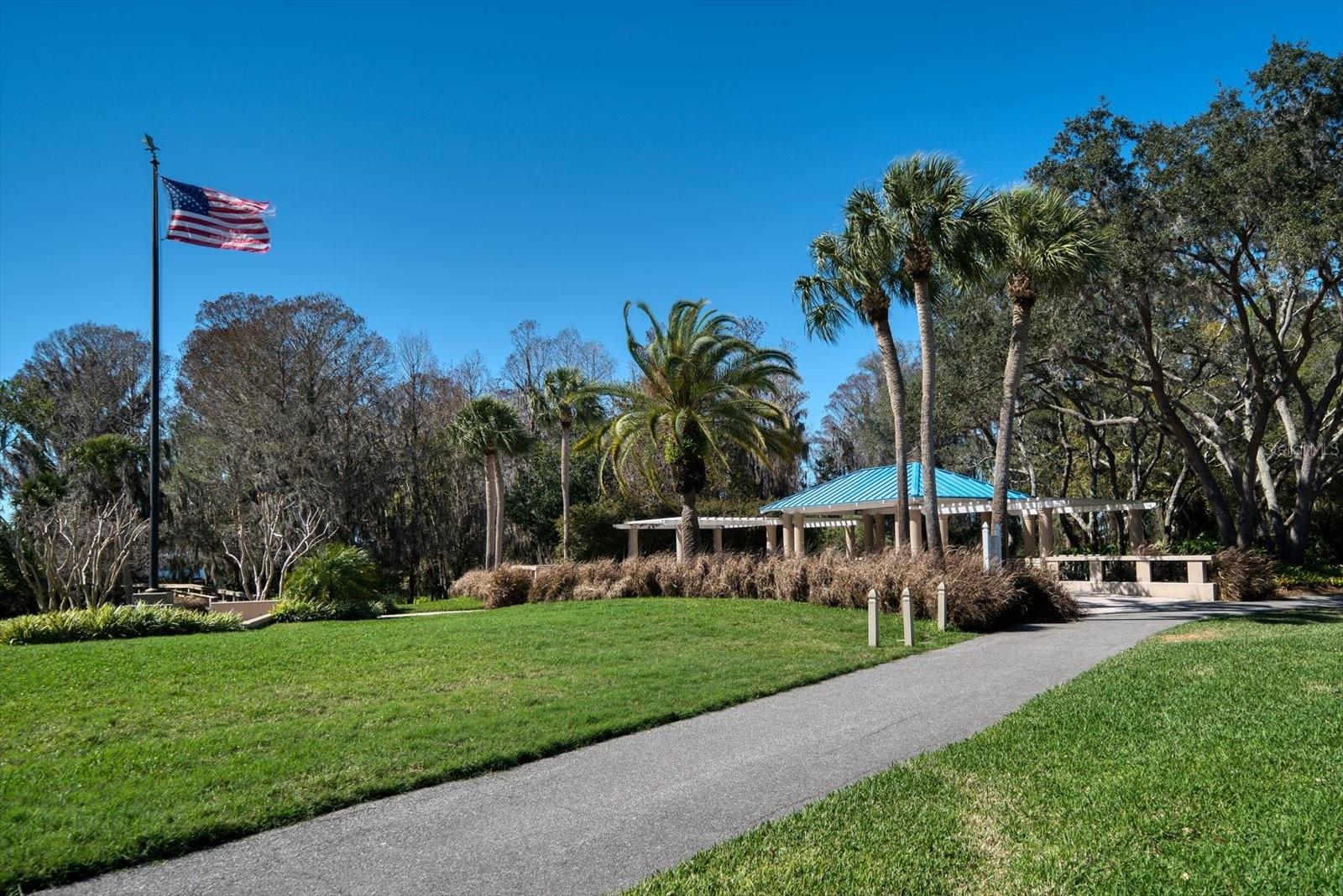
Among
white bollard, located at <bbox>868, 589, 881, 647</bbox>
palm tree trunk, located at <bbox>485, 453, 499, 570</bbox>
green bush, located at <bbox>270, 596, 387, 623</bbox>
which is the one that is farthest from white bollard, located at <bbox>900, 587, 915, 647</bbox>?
palm tree trunk, located at <bbox>485, 453, 499, 570</bbox>

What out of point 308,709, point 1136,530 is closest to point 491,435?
point 1136,530

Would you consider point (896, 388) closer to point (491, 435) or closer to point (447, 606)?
point (447, 606)

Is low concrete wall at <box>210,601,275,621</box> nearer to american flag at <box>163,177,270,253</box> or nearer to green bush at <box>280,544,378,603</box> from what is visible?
green bush at <box>280,544,378,603</box>

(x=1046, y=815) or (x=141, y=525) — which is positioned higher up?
(x=141, y=525)

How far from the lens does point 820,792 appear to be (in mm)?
Answer: 6051

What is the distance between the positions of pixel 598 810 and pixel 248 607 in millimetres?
18453

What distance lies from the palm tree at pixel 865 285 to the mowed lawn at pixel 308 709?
713cm

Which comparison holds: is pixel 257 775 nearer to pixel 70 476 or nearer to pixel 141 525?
pixel 141 525

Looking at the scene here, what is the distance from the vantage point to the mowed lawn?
5484 millimetres

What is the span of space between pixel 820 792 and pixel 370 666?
7049 millimetres

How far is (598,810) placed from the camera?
5711 mm

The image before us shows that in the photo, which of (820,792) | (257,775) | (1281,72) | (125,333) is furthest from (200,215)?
(125,333)

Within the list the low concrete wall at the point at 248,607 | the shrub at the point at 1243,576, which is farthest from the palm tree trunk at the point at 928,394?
the low concrete wall at the point at 248,607

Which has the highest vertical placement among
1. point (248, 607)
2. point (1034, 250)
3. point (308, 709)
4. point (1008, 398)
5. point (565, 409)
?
point (1034, 250)
